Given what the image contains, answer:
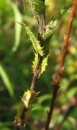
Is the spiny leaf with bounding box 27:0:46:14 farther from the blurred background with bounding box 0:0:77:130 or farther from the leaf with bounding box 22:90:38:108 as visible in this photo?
the blurred background with bounding box 0:0:77:130

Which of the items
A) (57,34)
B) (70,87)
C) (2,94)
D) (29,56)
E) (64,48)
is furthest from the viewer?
(57,34)

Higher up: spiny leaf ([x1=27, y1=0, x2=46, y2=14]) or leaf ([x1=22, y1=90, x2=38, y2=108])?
spiny leaf ([x1=27, y1=0, x2=46, y2=14])

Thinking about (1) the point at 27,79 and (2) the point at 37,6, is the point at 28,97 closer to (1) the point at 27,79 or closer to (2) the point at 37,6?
(2) the point at 37,6

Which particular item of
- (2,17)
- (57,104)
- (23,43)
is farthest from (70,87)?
(2,17)

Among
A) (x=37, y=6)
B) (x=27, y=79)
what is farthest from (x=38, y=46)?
(x=27, y=79)

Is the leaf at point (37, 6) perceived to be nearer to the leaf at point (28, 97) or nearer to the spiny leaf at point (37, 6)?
the spiny leaf at point (37, 6)

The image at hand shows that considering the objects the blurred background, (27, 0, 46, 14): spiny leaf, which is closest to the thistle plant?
(27, 0, 46, 14): spiny leaf

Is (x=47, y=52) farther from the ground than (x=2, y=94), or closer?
farther from the ground

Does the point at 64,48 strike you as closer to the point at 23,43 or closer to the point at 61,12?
the point at 61,12

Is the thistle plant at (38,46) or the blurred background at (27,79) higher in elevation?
the thistle plant at (38,46)

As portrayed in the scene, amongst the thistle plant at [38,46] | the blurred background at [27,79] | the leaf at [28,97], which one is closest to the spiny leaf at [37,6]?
the thistle plant at [38,46]

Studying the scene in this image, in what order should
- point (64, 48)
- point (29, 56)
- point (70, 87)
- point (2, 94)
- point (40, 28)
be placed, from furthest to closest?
1. point (29, 56)
2. point (2, 94)
3. point (70, 87)
4. point (64, 48)
5. point (40, 28)
